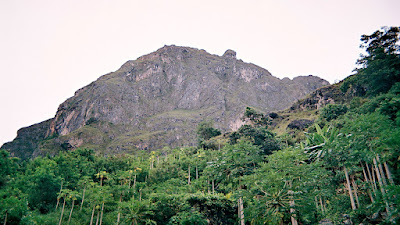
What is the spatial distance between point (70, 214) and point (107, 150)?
311 ft

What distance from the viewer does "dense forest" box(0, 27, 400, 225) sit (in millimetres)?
17125

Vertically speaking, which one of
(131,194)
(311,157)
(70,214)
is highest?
(311,157)

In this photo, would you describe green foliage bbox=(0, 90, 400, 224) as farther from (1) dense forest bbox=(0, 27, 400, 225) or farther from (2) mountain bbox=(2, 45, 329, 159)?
(2) mountain bbox=(2, 45, 329, 159)

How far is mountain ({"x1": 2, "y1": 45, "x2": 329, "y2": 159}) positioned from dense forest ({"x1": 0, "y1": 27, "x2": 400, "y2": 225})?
85774 mm

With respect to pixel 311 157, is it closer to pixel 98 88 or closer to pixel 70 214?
pixel 70 214

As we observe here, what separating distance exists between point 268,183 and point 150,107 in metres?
155

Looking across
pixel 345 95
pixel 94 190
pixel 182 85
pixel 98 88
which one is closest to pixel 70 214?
pixel 94 190

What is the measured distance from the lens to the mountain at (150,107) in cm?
12912

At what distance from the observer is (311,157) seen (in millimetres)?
27438

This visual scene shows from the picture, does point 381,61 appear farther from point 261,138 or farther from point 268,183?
point 268,183

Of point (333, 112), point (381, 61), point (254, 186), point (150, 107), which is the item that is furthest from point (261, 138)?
point (150, 107)

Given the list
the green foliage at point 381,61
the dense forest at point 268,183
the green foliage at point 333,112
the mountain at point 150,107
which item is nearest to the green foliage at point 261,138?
the dense forest at point 268,183

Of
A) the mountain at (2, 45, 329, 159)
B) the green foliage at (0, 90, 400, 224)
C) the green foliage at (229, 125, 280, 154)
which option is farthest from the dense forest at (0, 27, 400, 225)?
the mountain at (2, 45, 329, 159)

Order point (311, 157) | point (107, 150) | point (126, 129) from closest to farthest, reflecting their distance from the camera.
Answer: point (311, 157) < point (107, 150) < point (126, 129)
